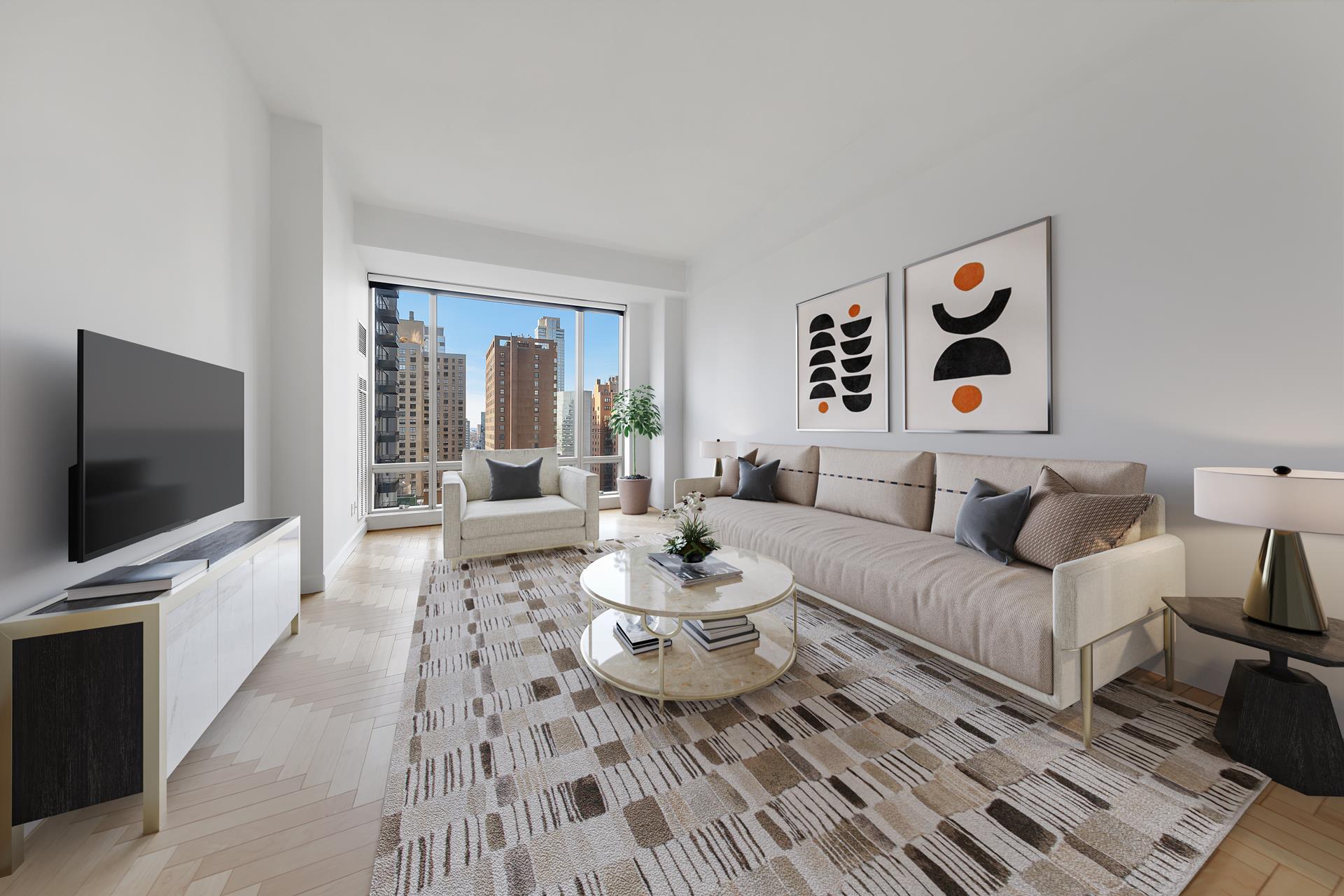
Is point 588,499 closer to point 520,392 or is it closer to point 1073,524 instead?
point 520,392

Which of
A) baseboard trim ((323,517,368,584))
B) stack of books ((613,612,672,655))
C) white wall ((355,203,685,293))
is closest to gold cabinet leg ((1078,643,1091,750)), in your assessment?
stack of books ((613,612,672,655))

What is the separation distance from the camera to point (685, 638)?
7.11 ft

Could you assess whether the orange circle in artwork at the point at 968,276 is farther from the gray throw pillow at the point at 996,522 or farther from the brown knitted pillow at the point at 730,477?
the brown knitted pillow at the point at 730,477

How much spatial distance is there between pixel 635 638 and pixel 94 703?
157 cm

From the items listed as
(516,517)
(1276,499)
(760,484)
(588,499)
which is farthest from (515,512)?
(1276,499)

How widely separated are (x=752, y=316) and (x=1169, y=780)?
4.04m

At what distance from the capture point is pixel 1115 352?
89.7 inches

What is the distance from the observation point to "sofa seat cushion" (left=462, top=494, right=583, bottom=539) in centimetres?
356

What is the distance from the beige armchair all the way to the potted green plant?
55.4 inches

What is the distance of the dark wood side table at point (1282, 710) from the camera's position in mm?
1377

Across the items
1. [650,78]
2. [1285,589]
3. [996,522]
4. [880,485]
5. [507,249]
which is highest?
[650,78]

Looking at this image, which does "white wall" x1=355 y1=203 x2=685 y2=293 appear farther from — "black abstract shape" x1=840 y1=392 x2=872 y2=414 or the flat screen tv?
"black abstract shape" x1=840 y1=392 x2=872 y2=414

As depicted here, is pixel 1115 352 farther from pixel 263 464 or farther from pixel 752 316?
pixel 263 464

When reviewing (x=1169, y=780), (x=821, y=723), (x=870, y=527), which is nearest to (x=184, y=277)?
(x=821, y=723)
